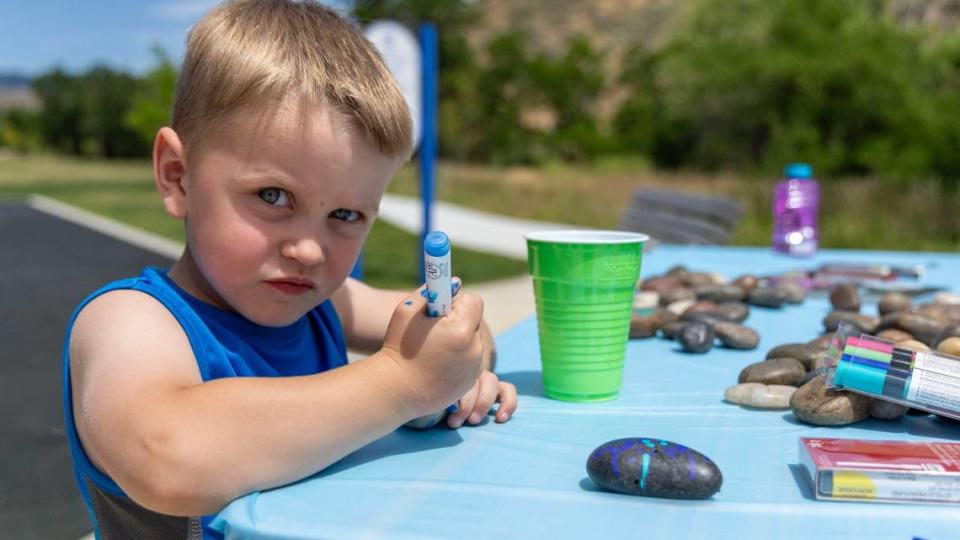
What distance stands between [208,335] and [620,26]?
46.0 m

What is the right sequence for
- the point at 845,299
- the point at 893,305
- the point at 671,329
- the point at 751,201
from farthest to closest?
the point at 751,201 < the point at 845,299 < the point at 893,305 < the point at 671,329

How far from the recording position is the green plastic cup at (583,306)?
1.26m

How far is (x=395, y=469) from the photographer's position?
3.34ft

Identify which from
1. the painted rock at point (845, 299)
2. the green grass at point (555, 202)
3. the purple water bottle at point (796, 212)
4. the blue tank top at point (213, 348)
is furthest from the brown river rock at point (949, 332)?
the green grass at point (555, 202)

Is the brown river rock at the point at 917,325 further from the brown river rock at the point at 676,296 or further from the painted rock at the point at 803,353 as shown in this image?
the brown river rock at the point at 676,296

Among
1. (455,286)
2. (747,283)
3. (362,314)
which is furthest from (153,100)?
(455,286)

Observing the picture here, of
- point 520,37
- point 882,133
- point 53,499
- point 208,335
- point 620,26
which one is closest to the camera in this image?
point 208,335

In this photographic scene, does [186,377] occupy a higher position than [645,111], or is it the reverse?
[645,111]

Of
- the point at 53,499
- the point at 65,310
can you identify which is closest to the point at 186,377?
the point at 65,310

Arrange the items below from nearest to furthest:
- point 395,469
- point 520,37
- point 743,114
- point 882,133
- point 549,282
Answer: point 395,469 → point 549,282 → point 882,133 → point 743,114 → point 520,37

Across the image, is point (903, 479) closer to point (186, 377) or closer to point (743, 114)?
point (186, 377)

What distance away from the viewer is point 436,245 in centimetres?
91

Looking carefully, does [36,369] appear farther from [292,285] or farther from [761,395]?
[761,395]

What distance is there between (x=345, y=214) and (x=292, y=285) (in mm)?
123
